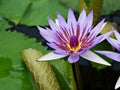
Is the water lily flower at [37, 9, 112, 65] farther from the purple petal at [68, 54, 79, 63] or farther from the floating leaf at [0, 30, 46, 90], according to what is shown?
the floating leaf at [0, 30, 46, 90]

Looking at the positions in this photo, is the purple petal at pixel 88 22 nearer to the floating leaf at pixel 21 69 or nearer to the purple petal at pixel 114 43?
the purple petal at pixel 114 43

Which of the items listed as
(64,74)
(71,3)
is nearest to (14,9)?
(71,3)

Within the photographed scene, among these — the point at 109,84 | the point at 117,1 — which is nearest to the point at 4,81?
the point at 109,84

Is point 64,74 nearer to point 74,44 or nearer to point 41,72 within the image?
point 41,72

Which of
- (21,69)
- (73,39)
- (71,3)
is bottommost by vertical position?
(21,69)

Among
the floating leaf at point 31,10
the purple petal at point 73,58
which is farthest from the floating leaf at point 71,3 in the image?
the purple petal at point 73,58
